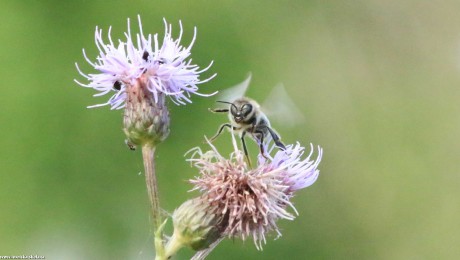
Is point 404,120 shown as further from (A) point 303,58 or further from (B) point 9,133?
(B) point 9,133

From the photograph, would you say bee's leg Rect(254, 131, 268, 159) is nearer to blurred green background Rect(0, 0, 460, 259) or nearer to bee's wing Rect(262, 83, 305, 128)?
bee's wing Rect(262, 83, 305, 128)

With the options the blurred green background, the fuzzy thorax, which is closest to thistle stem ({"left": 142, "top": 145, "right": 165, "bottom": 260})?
the fuzzy thorax

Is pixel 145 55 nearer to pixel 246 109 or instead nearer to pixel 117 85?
pixel 117 85

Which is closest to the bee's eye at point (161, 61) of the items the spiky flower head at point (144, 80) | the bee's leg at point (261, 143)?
the spiky flower head at point (144, 80)

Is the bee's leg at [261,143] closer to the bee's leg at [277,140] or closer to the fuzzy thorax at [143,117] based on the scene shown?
the bee's leg at [277,140]

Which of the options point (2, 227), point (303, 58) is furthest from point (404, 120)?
point (2, 227)

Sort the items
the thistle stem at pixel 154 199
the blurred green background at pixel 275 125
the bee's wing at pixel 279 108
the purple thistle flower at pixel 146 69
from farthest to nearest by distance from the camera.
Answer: the blurred green background at pixel 275 125 → the bee's wing at pixel 279 108 → the purple thistle flower at pixel 146 69 → the thistle stem at pixel 154 199
